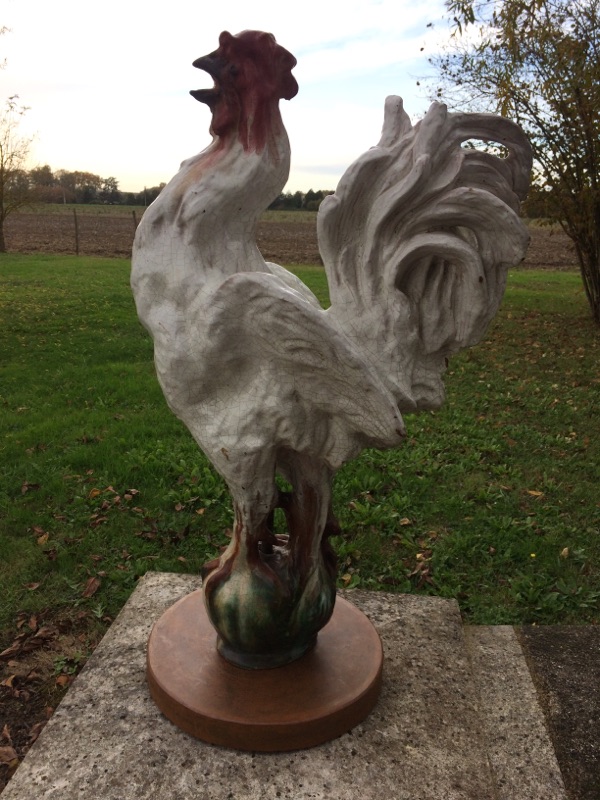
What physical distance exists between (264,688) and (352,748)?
0.41 meters

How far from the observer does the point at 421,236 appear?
7.68 ft

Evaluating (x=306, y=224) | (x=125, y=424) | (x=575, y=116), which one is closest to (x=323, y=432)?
(x=125, y=424)

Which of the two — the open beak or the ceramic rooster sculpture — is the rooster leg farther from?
the open beak

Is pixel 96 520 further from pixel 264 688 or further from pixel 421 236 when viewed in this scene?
pixel 421 236

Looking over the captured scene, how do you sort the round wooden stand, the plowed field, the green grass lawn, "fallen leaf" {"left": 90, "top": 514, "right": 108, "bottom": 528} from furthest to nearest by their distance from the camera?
the plowed field
"fallen leaf" {"left": 90, "top": 514, "right": 108, "bottom": 528}
the green grass lawn
the round wooden stand

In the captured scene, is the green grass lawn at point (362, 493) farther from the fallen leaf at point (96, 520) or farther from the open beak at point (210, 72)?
the open beak at point (210, 72)

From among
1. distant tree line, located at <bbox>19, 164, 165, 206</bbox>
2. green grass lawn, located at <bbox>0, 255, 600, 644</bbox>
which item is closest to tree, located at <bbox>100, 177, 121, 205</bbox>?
distant tree line, located at <bbox>19, 164, 165, 206</bbox>

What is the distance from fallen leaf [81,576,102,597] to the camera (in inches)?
163

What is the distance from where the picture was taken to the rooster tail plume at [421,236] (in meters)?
2.28

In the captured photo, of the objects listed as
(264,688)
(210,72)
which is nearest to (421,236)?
(210,72)

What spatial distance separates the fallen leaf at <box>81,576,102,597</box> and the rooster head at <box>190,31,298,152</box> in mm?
2899

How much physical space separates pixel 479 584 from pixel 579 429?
10.3 feet

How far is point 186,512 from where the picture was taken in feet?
16.7

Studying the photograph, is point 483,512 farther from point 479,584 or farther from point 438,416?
point 438,416
